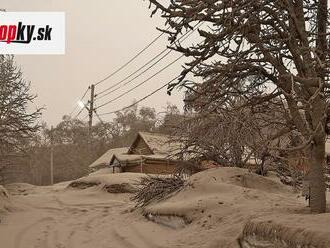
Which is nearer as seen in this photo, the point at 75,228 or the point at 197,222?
the point at 197,222

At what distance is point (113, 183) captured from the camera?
21.8 meters

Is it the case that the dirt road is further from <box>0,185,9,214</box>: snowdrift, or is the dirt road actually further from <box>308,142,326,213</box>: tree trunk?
<box>308,142,326,213</box>: tree trunk

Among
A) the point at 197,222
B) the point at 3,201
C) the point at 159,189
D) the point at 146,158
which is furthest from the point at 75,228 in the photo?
the point at 146,158

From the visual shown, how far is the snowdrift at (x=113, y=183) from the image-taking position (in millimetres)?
21578

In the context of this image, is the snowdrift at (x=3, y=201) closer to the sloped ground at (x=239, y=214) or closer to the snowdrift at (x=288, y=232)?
the sloped ground at (x=239, y=214)

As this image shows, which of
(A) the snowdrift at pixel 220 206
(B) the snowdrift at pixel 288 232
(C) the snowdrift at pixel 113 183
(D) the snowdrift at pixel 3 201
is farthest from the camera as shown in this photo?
(C) the snowdrift at pixel 113 183

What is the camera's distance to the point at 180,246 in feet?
26.3

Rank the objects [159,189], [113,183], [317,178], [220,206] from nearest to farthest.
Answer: [317,178] < [220,206] < [159,189] < [113,183]

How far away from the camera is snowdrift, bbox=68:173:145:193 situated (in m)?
21.6

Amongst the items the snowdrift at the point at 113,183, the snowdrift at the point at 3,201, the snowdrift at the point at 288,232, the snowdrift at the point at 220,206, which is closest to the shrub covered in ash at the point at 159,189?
the snowdrift at the point at 220,206

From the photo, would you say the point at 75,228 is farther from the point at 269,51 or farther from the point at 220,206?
the point at 269,51

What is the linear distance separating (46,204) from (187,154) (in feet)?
19.9

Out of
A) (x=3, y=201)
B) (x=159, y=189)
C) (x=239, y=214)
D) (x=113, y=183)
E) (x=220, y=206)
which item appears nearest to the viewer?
(x=239, y=214)

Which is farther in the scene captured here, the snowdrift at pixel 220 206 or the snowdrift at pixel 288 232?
the snowdrift at pixel 220 206
